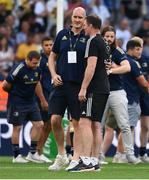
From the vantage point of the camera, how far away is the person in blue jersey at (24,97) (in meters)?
16.7

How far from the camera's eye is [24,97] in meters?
17.1

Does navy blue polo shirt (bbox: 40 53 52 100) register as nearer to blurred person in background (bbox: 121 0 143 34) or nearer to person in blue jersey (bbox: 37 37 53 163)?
person in blue jersey (bbox: 37 37 53 163)

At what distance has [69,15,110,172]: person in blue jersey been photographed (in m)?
13.9

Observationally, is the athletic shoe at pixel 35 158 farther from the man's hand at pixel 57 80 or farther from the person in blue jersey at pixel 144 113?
the man's hand at pixel 57 80

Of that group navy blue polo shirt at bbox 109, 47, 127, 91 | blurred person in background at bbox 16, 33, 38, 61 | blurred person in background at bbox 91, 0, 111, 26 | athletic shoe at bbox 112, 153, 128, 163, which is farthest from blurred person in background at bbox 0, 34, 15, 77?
navy blue polo shirt at bbox 109, 47, 127, 91

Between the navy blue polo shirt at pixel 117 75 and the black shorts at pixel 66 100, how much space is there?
1.89m

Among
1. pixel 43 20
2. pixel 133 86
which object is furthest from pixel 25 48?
pixel 133 86

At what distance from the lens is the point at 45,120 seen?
1747 centimetres

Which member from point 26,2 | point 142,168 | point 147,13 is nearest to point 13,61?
point 26,2

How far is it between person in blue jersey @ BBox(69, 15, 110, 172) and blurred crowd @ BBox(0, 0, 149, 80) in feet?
29.6

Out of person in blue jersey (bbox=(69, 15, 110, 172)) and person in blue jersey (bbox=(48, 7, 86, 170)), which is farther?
person in blue jersey (bbox=(48, 7, 86, 170))

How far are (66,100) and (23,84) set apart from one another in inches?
103

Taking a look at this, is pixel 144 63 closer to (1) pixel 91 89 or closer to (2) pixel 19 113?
(2) pixel 19 113

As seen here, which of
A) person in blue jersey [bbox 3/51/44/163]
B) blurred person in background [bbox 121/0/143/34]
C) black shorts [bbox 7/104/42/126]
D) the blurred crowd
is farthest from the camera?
blurred person in background [bbox 121/0/143/34]
